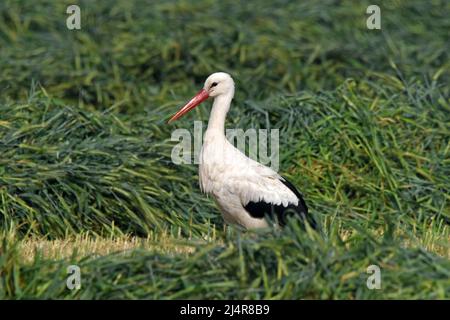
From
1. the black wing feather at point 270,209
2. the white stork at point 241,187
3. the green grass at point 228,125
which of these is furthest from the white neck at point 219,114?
the green grass at point 228,125

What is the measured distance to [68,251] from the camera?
7930 millimetres

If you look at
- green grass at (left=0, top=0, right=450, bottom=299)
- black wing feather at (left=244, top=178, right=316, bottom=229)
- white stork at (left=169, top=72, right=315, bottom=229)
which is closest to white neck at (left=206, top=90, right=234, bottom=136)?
white stork at (left=169, top=72, right=315, bottom=229)

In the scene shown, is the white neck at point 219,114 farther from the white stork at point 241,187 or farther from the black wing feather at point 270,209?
the black wing feather at point 270,209

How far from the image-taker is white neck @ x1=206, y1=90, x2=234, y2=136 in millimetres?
8250

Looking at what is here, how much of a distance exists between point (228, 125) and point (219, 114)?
1.81 m

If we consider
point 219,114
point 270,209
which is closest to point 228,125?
point 219,114

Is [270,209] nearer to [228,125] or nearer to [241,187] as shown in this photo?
[241,187]

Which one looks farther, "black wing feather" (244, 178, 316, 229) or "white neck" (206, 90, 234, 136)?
"white neck" (206, 90, 234, 136)

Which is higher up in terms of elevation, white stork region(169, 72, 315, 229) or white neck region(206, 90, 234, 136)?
white neck region(206, 90, 234, 136)

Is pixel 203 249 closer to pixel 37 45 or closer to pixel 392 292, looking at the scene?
pixel 392 292

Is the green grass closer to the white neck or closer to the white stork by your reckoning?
the white stork

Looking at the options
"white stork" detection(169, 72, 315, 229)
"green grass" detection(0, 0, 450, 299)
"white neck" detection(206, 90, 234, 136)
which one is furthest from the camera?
"white neck" detection(206, 90, 234, 136)

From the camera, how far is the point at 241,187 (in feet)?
26.3
